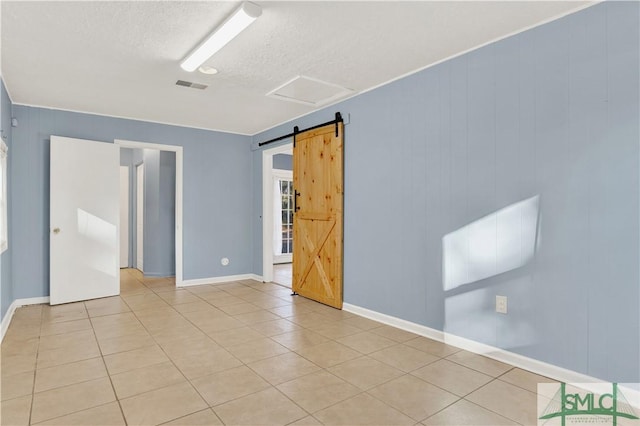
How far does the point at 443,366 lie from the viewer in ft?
9.00

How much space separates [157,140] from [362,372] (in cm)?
457

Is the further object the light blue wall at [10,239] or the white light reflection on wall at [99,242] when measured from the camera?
the white light reflection on wall at [99,242]

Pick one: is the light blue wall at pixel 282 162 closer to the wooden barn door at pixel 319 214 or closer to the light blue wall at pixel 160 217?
the light blue wall at pixel 160 217

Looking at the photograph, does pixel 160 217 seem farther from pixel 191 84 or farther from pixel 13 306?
pixel 191 84

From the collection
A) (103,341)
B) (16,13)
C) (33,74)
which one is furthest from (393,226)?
(33,74)

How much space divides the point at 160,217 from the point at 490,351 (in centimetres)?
566

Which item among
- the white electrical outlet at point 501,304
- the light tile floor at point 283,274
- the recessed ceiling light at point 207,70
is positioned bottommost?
the light tile floor at point 283,274

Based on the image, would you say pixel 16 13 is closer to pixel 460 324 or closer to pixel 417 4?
pixel 417 4

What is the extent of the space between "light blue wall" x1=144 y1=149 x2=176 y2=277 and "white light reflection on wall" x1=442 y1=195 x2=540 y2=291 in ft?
16.6

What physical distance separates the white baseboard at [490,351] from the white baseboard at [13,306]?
3528mm

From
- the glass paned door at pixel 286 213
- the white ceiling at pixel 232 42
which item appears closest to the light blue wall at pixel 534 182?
the white ceiling at pixel 232 42

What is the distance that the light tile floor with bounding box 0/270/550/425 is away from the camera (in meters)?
2.11

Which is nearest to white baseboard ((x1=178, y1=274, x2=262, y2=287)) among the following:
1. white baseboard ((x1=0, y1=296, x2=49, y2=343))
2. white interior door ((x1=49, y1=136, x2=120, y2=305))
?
white interior door ((x1=49, y1=136, x2=120, y2=305))

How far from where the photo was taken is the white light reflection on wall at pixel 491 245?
269cm
